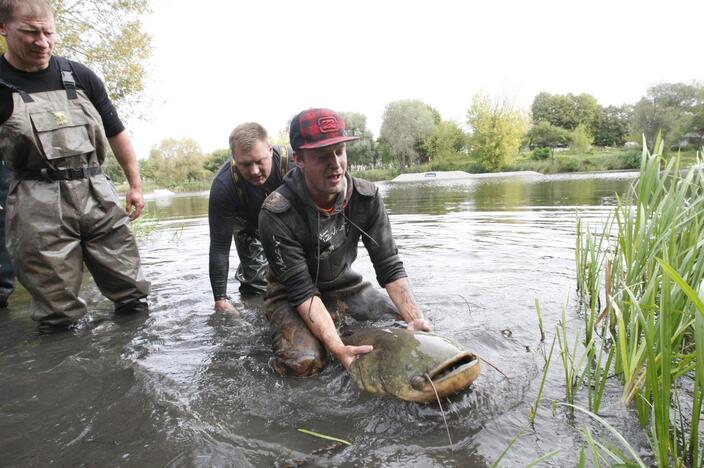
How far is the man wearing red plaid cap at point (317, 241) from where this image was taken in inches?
109

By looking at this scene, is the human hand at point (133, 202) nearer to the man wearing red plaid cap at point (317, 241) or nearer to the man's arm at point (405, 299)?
the man wearing red plaid cap at point (317, 241)

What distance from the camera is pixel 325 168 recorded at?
2801mm

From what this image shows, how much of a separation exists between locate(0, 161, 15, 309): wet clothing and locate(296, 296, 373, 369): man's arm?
3.68m

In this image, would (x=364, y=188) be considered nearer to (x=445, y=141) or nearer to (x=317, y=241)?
(x=317, y=241)

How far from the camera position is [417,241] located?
785 centimetres

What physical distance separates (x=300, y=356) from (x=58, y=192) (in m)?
2.43

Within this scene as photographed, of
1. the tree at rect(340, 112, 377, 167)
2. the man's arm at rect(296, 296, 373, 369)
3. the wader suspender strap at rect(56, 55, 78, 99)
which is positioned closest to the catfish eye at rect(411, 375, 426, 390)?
the man's arm at rect(296, 296, 373, 369)

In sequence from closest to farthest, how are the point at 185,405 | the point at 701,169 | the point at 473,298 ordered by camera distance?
the point at 185,405
the point at 701,169
the point at 473,298

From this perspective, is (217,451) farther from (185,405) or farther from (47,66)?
(47,66)

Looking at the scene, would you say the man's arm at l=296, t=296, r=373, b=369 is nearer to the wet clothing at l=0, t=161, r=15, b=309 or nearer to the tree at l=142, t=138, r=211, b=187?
the wet clothing at l=0, t=161, r=15, b=309

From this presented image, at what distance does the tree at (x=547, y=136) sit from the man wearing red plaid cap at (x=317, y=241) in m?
66.7

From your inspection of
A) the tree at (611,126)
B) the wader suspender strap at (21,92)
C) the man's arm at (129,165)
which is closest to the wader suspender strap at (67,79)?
the wader suspender strap at (21,92)

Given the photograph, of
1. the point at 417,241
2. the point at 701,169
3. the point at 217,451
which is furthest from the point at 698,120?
the point at 217,451

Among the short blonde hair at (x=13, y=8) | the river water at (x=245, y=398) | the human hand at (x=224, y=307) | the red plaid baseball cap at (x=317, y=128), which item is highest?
the short blonde hair at (x=13, y=8)
